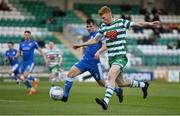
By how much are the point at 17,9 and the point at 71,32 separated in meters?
4.59

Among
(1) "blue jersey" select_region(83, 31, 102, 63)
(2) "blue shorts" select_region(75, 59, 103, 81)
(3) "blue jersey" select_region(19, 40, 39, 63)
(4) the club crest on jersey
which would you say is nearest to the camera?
(4) the club crest on jersey

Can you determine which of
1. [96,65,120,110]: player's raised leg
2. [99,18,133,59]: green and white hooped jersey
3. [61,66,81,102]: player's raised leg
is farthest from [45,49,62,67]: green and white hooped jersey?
[96,65,120,110]: player's raised leg

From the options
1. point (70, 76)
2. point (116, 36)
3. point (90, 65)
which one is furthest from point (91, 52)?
point (116, 36)

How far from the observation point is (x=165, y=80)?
42438 mm

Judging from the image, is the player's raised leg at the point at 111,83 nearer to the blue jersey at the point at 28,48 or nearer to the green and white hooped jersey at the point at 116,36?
the green and white hooped jersey at the point at 116,36

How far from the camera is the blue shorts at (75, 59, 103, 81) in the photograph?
19058 millimetres

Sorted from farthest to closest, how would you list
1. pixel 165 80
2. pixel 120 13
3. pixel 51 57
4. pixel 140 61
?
1. pixel 120 13
2. pixel 140 61
3. pixel 165 80
4. pixel 51 57

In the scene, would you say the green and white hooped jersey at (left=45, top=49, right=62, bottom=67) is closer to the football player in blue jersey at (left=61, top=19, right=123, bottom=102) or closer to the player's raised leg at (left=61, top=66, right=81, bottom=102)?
the football player in blue jersey at (left=61, top=19, right=123, bottom=102)

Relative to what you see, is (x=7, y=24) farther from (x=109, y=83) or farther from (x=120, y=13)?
(x=109, y=83)

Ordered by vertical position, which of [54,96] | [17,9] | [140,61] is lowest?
[140,61]

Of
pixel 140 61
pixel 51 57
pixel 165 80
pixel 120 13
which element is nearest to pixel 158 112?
pixel 51 57

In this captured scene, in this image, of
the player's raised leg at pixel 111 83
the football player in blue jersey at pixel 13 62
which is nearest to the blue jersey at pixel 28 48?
the football player in blue jersey at pixel 13 62

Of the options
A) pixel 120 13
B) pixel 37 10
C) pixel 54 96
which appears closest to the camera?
pixel 54 96

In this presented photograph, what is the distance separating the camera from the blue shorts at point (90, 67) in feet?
62.5
